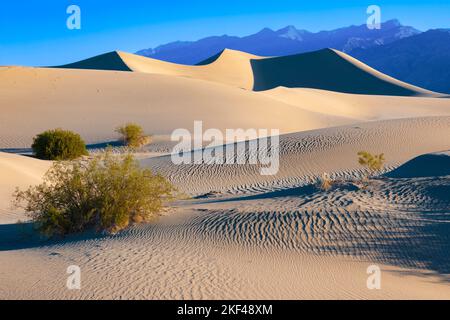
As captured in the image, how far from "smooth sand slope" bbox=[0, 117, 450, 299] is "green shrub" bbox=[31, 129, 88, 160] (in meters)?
10.2

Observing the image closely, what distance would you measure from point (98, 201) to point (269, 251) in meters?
3.26

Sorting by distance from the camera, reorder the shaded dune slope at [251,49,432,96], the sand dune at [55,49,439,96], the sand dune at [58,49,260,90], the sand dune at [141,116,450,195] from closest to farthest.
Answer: the sand dune at [141,116,450,195], the sand dune at [58,49,260,90], the sand dune at [55,49,439,96], the shaded dune slope at [251,49,432,96]

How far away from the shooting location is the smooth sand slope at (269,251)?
7.02 metres

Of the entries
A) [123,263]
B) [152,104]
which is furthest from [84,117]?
[123,263]

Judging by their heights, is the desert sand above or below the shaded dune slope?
below

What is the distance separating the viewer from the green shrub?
22.0m

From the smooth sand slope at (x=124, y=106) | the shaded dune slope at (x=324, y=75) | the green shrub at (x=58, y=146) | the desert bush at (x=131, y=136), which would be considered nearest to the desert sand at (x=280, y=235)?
the desert bush at (x=131, y=136)

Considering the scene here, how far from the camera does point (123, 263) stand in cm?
792

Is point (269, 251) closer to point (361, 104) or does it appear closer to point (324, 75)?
point (361, 104)

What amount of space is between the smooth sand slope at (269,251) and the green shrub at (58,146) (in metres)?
10.2

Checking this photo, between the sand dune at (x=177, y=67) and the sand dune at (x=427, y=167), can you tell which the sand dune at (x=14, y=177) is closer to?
the sand dune at (x=427, y=167)

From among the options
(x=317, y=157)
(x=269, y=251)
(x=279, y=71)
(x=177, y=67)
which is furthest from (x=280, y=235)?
(x=279, y=71)

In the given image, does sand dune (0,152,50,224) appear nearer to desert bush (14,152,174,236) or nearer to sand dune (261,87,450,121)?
desert bush (14,152,174,236)

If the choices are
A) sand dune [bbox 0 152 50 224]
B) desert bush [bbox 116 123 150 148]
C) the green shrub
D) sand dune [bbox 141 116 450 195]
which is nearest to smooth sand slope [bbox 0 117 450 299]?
sand dune [bbox 0 152 50 224]
